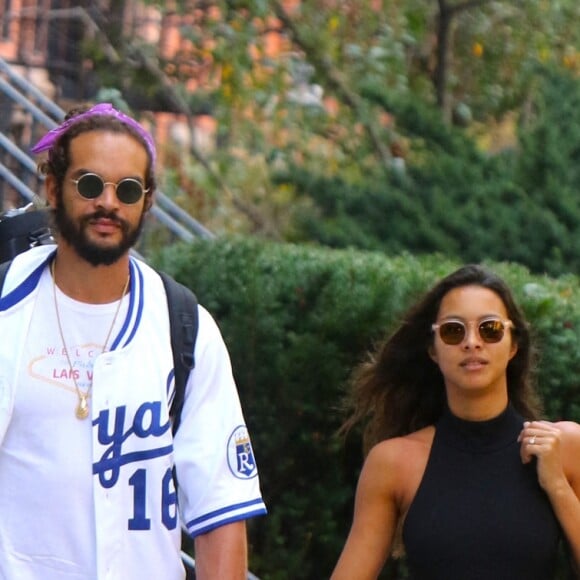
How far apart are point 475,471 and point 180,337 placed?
845mm

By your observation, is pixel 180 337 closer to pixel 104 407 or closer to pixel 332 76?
pixel 104 407

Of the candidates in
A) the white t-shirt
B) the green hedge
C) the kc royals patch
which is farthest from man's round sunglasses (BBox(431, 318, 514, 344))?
the green hedge

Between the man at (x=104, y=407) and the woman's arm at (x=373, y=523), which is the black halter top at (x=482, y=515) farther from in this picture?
the man at (x=104, y=407)

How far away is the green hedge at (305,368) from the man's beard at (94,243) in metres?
2.43

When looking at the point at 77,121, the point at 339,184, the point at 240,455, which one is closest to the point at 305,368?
the point at 240,455

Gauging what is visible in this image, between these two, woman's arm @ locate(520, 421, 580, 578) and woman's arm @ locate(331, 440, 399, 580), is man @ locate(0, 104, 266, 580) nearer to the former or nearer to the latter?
woman's arm @ locate(331, 440, 399, 580)

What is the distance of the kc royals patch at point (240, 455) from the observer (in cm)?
334

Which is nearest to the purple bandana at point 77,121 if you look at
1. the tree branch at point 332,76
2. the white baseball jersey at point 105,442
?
the white baseball jersey at point 105,442

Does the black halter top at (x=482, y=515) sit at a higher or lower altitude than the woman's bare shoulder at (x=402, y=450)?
lower

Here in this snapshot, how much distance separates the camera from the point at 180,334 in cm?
330

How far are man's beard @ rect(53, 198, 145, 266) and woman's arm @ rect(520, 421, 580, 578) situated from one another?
3.55 ft

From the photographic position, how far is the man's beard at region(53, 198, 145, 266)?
3221 mm

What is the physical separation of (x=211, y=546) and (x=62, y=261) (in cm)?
70

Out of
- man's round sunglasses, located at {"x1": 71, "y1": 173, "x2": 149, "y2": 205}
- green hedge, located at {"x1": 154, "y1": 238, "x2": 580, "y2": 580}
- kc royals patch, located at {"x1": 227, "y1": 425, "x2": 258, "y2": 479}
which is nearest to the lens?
man's round sunglasses, located at {"x1": 71, "y1": 173, "x2": 149, "y2": 205}
